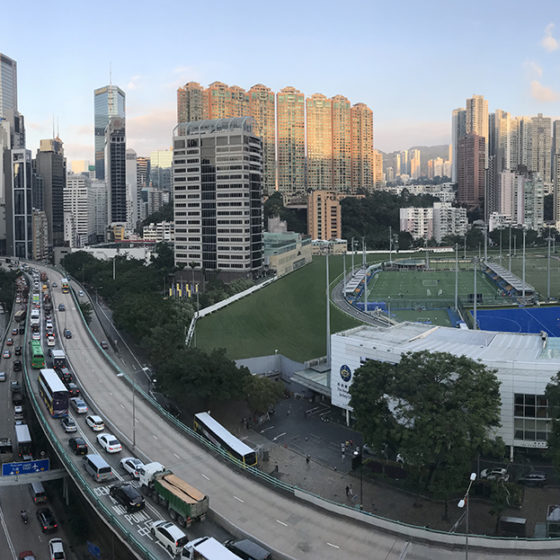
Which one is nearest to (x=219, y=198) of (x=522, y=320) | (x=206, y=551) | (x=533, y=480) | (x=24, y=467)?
(x=522, y=320)

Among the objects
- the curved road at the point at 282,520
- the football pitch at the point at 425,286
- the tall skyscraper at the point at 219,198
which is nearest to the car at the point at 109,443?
the curved road at the point at 282,520

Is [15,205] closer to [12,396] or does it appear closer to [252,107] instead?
[252,107]

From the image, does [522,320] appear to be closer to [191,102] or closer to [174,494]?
[174,494]

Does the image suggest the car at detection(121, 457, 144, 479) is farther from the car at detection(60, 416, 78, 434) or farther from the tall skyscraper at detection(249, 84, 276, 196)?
the tall skyscraper at detection(249, 84, 276, 196)

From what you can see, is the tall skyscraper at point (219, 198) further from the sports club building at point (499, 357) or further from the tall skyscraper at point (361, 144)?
the tall skyscraper at point (361, 144)

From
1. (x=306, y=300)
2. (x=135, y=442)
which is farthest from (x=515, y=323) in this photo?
(x=135, y=442)

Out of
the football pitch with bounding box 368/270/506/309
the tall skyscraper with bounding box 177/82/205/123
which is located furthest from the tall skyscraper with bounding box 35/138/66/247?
the football pitch with bounding box 368/270/506/309
